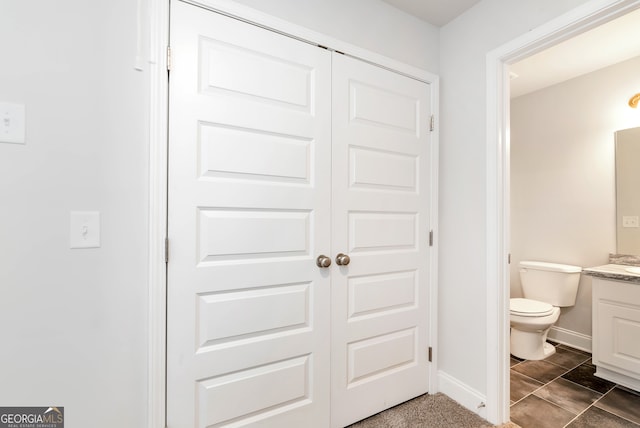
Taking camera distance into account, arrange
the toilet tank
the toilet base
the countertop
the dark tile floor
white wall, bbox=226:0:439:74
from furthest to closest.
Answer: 1. the toilet tank
2. the toilet base
3. the countertop
4. the dark tile floor
5. white wall, bbox=226:0:439:74

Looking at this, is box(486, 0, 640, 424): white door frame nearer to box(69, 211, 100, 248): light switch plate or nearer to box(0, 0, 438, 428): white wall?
box(0, 0, 438, 428): white wall

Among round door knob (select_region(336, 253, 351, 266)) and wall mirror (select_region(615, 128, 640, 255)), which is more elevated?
wall mirror (select_region(615, 128, 640, 255))

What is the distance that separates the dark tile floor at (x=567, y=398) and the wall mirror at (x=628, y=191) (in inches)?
41.0

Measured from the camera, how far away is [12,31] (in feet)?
3.22

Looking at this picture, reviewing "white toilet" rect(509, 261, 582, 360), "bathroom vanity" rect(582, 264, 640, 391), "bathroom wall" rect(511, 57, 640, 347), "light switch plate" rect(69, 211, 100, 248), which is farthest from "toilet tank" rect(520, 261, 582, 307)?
"light switch plate" rect(69, 211, 100, 248)

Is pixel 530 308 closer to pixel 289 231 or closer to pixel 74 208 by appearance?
pixel 289 231

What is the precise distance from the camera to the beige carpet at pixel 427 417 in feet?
5.21

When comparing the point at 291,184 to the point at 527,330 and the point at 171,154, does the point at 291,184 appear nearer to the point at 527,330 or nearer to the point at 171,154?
the point at 171,154

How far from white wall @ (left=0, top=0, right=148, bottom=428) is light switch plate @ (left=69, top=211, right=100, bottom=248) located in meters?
0.02

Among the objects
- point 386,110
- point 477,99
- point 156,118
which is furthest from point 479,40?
point 156,118

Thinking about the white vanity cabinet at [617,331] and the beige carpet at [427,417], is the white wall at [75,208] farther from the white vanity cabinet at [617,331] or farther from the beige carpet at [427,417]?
the white vanity cabinet at [617,331]

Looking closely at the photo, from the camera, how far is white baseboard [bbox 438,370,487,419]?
65.6 inches

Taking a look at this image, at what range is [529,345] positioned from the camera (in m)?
2.42

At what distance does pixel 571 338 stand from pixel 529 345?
0.64 metres
